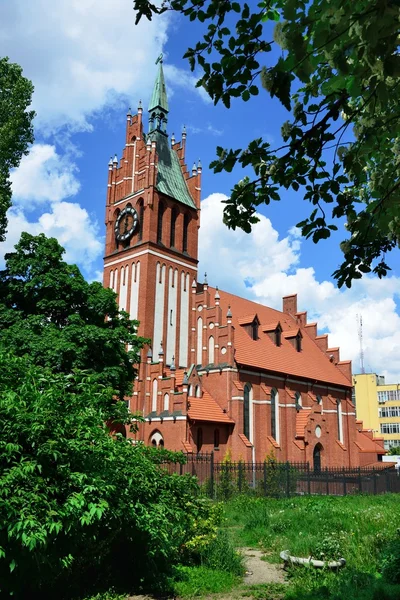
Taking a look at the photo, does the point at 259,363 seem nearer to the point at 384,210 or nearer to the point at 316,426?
the point at 316,426

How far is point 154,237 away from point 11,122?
1479 centimetres

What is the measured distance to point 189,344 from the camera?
3397cm

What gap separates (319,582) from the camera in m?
8.87

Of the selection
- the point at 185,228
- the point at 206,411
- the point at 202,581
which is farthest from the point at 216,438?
the point at 202,581

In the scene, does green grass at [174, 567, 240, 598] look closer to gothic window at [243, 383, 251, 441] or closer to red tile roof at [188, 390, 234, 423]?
red tile roof at [188, 390, 234, 423]

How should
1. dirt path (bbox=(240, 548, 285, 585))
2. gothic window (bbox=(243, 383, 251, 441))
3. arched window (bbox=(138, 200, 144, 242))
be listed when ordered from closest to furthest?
dirt path (bbox=(240, 548, 285, 585)) < gothic window (bbox=(243, 383, 251, 441)) < arched window (bbox=(138, 200, 144, 242))

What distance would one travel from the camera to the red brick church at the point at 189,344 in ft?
98.1

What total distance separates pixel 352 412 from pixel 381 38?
41.5 metres

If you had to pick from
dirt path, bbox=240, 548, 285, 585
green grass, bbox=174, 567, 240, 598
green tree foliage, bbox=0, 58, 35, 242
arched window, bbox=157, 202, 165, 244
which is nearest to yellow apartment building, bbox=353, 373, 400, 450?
arched window, bbox=157, 202, 165, 244

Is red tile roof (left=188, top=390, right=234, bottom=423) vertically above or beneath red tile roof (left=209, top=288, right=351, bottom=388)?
beneath

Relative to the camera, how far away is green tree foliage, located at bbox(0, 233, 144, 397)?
63.3ft

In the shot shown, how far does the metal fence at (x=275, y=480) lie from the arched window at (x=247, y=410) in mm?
4543

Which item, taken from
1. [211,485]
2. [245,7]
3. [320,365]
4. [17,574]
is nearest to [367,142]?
[245,7]

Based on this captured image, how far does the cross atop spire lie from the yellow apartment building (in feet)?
156
